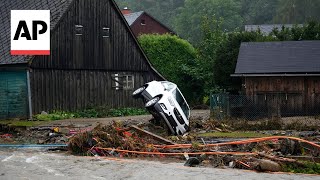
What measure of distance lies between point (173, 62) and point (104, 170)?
1239 inches

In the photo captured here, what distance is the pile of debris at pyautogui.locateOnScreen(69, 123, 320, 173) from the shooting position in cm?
1183

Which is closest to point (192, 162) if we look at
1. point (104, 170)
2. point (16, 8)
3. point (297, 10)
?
point (104, 170)

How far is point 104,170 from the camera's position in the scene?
11.2 metres

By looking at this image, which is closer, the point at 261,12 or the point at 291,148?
the point at 291,148

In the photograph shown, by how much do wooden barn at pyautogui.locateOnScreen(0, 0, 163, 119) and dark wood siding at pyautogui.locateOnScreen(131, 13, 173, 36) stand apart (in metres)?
31.4

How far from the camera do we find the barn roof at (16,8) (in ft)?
87.9

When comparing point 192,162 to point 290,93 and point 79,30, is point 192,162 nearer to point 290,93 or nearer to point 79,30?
point 290,93

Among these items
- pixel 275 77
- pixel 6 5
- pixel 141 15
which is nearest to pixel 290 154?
pixel 275 77

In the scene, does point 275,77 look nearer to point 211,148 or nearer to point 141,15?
point 211,148

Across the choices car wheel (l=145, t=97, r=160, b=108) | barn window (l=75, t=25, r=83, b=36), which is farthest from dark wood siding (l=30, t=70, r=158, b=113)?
car wheel (l=145, t=97, r=160, b=108)

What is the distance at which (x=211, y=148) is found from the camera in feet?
45.0

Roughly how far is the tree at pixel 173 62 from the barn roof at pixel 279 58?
1173cm

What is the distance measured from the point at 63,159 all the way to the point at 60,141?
150 inches

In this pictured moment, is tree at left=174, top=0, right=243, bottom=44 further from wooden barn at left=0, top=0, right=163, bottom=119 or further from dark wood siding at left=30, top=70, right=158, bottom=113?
dark wood siding at left=30, top=70, right=158, bottom=113
